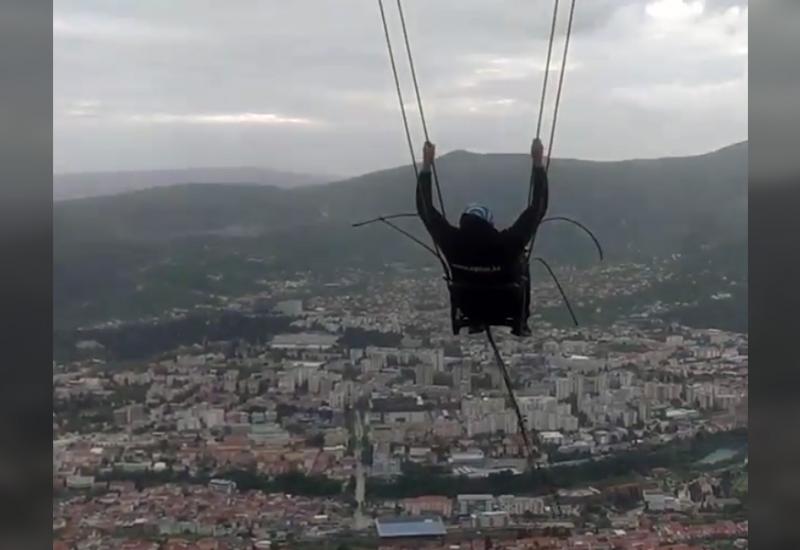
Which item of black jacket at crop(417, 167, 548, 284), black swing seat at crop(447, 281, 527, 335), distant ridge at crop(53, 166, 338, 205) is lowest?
black swing seat at crop(447, 281, 527, 335)

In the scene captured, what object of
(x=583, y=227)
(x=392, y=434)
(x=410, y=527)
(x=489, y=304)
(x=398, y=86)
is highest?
(x=398, y=86)

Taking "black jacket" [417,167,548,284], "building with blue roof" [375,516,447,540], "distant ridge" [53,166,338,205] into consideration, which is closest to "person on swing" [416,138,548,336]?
"black jacket" [417,167,548,284]

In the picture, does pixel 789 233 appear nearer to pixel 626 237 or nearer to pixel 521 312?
pixel 626 237

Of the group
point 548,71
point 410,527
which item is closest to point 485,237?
point 548,71

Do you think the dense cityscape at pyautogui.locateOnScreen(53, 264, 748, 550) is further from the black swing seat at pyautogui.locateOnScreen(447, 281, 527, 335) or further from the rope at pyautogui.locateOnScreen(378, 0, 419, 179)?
the rope at pyautogui.locateOnScreen(378, 0, 419, 179)

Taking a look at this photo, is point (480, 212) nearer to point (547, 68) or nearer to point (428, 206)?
point (428, 206)

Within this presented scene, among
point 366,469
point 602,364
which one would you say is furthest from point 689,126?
point 366,469
